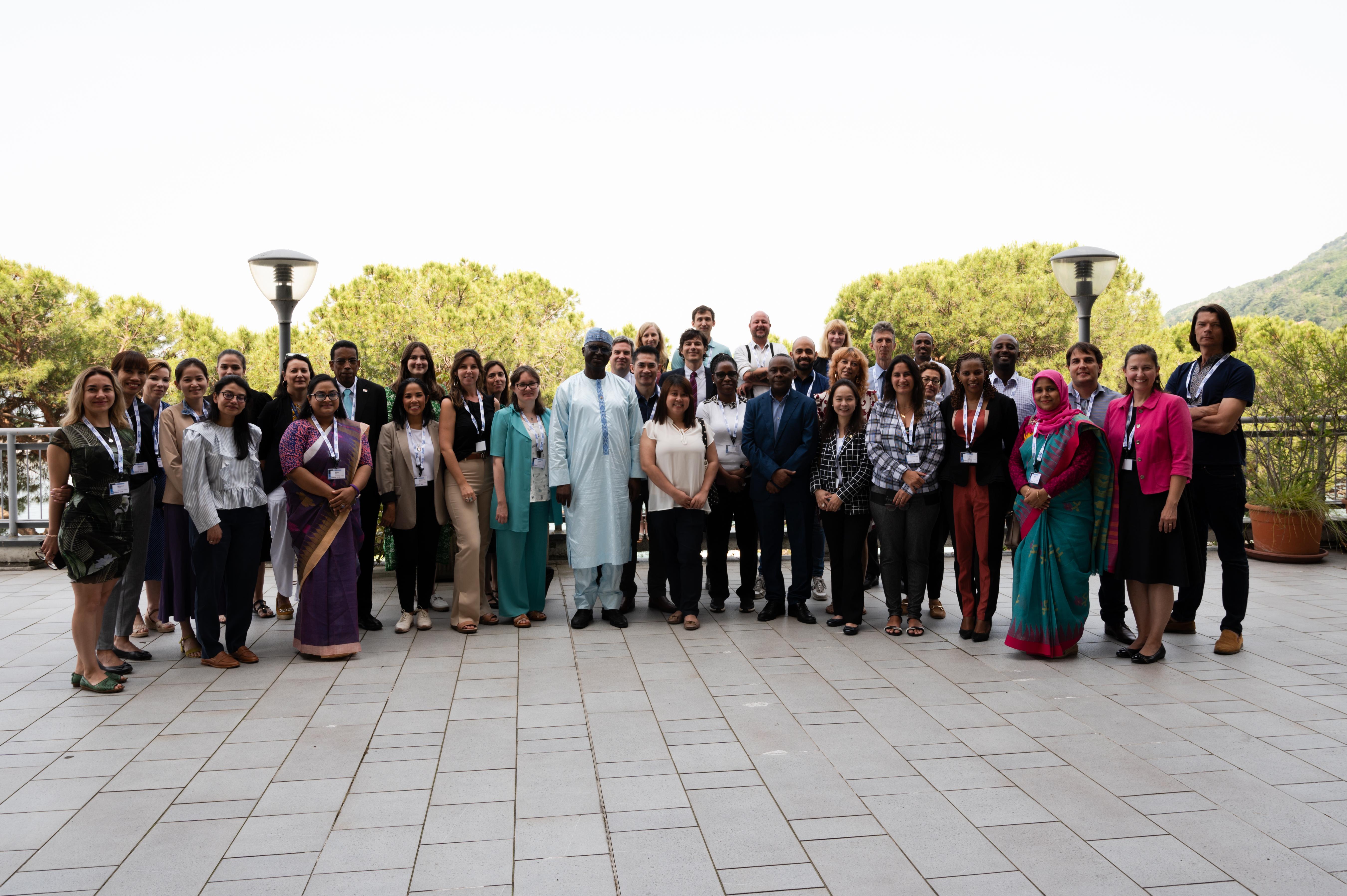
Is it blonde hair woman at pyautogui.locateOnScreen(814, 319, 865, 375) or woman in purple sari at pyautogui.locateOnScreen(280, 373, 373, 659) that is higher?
blonde hair woman at pyautogui.locateOnScreen(814, 319, 865, 375)

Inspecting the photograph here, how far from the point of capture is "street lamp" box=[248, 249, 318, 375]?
8.37 meters

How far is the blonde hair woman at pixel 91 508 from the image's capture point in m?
4.98

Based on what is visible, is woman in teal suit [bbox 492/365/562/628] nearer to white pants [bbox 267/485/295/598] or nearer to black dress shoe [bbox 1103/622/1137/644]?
white pants [bbox 267/485/295/598]

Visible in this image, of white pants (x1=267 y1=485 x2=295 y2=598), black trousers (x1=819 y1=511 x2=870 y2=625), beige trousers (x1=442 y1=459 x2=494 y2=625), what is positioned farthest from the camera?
white pants (x1=267 y1=485 x2=295 y2=598)

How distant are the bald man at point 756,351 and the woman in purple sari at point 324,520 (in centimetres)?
300

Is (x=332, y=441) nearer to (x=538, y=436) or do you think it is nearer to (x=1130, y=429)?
(x=538, y=436)

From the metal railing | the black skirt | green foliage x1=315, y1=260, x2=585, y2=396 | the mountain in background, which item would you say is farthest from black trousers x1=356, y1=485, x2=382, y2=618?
the mountain in background

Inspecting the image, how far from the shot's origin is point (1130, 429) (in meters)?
5.63

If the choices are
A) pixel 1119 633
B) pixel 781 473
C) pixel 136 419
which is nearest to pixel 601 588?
pixel 781 473

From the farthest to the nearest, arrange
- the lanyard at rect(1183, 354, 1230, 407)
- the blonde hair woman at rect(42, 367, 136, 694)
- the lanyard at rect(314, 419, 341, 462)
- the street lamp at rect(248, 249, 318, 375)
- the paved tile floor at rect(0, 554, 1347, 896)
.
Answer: the street lamp at rect(248, 249, 318, 375) → the lanyard at rect(1183, 354, 1230, 407) → the lanyard at rect(314, 419, 341, 462) → the blonde hair woman at rect(42, 367, 136, 694) → the paved tile floor at rect(0, 554, 1347, 896)

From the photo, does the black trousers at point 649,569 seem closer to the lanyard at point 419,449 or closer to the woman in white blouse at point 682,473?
the woman in white blouse at point 682,473

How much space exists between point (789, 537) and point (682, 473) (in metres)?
0.97

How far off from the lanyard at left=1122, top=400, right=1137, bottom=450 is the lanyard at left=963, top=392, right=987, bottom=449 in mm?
857

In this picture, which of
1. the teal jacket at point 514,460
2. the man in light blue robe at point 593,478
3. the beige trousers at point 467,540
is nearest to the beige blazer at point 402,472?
the beige trousers at point 467,540
